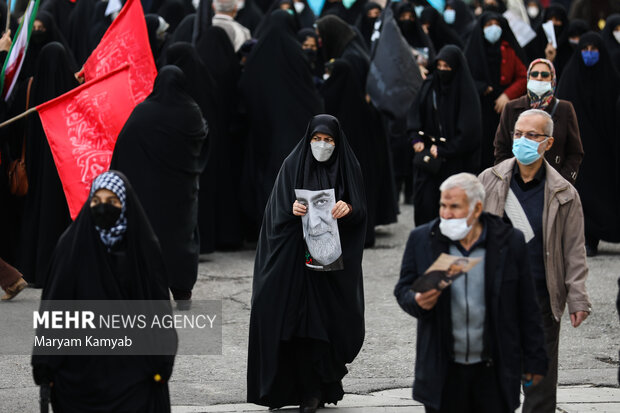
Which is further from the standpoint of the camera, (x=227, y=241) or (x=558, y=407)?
(x=227, y=241)

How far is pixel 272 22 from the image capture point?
11.0 metres

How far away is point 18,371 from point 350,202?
2174 millimetres

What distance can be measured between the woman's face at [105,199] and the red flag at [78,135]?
350 cm

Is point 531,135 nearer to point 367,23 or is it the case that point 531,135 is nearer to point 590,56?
point 590,56

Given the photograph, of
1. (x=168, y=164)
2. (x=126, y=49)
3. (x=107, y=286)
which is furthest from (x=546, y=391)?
(x=126, y=49)

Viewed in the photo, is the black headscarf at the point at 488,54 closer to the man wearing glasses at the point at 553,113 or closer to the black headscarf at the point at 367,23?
the black headscarf at the point at 367,23

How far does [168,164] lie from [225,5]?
4.07 meters

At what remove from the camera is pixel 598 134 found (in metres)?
11.1

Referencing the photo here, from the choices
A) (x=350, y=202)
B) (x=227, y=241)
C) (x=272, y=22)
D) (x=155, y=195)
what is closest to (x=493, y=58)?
(x=272, y=22)

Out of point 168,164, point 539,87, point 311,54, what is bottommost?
point 168,164

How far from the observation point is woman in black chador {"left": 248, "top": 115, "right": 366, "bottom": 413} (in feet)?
21.0

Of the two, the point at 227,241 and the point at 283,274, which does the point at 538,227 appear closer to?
the point at 283,274

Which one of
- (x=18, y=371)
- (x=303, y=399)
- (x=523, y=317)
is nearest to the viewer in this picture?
(x=523, y=317)

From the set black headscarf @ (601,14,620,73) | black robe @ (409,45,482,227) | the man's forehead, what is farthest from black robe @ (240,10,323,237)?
the man's forehead
